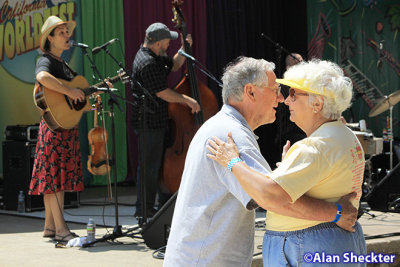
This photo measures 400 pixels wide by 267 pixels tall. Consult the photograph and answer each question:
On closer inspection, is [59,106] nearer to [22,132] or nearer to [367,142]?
[22,132]

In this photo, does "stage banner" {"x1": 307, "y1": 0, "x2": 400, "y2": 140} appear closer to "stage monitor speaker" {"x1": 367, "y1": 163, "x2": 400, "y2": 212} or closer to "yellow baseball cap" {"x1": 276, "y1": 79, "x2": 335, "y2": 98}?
"stage monitor speaker" {"x1": 367, "y1": 163, "x2": 400, "y2": 212}

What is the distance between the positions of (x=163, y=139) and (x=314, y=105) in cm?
371

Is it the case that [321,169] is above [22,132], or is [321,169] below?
above

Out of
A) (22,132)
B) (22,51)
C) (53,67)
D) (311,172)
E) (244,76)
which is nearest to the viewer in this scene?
(311,172)

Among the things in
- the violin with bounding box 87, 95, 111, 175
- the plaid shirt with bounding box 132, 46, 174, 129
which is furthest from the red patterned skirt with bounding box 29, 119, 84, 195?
the violin with bounding box 87, 95, 111, 175

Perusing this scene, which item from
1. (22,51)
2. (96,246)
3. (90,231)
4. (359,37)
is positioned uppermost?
(359,37)

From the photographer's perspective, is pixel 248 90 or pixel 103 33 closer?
pixel 248 90

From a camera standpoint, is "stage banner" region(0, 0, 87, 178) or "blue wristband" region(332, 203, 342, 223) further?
"stage banner" region(0, 0, 87, 178)

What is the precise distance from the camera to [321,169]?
2482 mm

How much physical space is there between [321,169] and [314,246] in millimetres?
293

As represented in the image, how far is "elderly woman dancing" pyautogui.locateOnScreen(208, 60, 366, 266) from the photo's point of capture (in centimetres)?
246

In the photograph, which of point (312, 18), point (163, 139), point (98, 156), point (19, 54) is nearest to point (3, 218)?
point (98, 156)

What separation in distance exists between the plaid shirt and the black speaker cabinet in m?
1.46

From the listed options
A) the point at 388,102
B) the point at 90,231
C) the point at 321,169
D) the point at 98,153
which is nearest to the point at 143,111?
the point at 90,231
